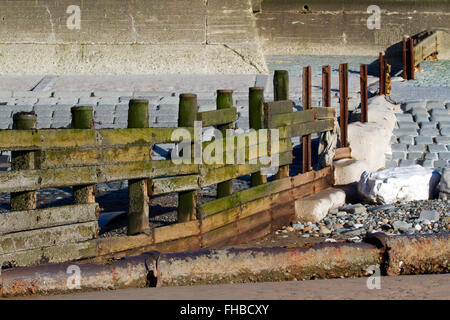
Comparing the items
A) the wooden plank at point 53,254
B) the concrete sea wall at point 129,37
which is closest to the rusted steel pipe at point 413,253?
the wooden plank at point 53,254

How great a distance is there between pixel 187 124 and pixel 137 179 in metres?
0.72

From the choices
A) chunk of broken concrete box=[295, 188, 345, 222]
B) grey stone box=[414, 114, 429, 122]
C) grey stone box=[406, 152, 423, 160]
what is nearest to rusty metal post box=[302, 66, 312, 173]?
chunk of broken concrete box=[295, 188, 345, 222]

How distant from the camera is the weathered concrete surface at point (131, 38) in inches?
622

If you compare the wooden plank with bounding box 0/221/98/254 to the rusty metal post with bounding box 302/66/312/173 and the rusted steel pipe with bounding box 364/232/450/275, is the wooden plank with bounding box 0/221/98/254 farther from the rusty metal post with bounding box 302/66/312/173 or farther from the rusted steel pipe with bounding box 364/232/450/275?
the rusty metal post with bounding box 302/66/312/173

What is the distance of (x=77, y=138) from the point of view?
5.61 m

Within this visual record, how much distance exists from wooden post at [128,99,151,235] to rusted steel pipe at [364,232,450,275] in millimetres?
1831

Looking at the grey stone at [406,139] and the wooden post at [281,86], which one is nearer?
the wooden post at [281,86]

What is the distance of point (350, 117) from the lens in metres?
11.7

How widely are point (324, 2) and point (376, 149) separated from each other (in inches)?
387

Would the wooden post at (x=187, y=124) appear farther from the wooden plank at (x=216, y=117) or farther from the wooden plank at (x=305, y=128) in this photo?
the wooden plank at (x=305, y=128)

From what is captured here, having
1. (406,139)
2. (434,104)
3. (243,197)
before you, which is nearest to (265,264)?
(243,197)

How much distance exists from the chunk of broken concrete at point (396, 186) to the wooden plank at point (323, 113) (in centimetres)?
87
